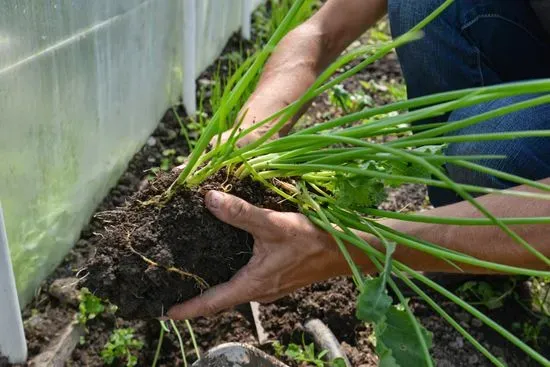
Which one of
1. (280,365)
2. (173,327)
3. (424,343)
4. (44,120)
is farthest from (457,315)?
(44,120)

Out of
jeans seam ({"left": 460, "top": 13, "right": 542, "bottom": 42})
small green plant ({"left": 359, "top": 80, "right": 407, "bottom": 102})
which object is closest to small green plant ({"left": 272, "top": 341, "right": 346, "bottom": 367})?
jeans seam ({"left": 460, "top": 13, "right": 542, "bottom": 42})

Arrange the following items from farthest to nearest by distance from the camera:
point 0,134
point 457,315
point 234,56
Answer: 1. point 234,56
2. point 457,315
3. point 0,134

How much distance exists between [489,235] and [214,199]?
454mm

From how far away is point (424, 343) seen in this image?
2.67 feet

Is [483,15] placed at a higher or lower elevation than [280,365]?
higher

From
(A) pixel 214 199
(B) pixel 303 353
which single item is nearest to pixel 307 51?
(A) pixel 214 199

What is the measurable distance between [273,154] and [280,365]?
1.36ft

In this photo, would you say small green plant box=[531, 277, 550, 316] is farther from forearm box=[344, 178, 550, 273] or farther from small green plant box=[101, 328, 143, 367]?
small green plant box=[101, 328, 143, 367]

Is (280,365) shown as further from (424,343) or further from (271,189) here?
(424,343)

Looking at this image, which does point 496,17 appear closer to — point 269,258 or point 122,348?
point 269,258

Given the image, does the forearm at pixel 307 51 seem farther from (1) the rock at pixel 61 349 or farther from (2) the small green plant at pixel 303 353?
(1) the rock at pixel 61 349

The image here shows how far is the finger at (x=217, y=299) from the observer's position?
110cm

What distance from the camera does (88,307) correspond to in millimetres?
1443

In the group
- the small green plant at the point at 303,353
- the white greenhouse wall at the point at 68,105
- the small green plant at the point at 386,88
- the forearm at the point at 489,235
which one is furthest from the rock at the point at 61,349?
the small green plant at the point at 386,88
